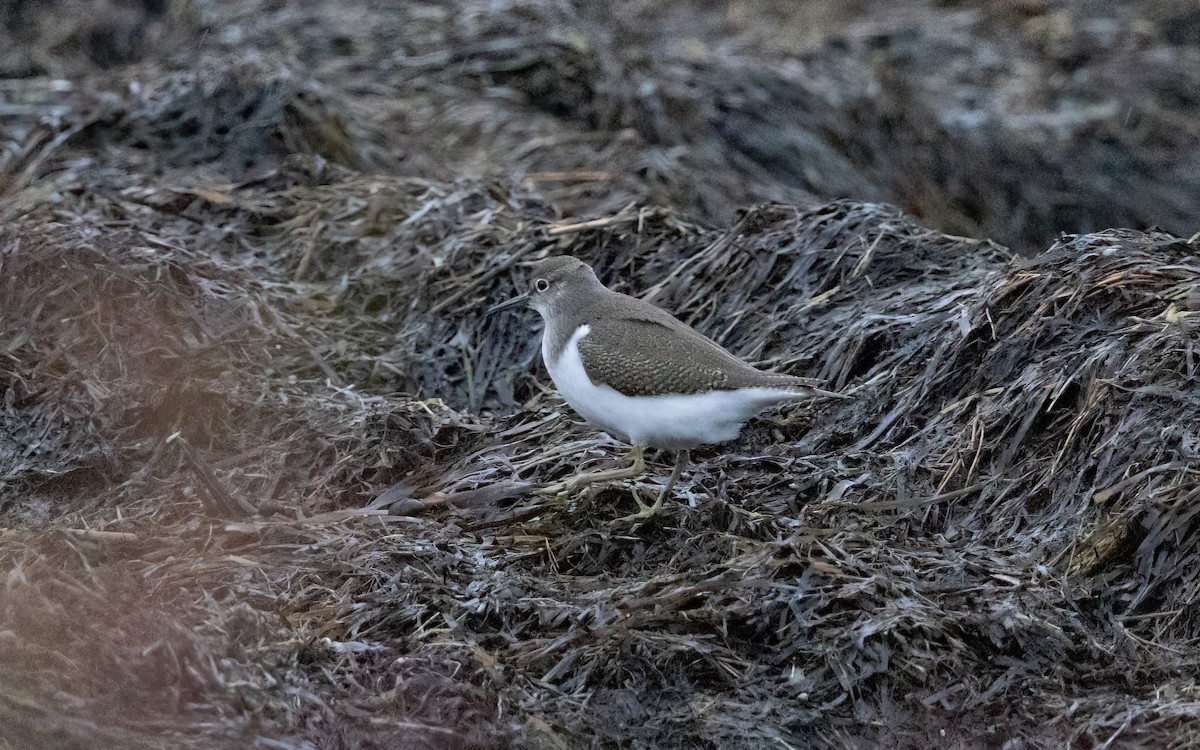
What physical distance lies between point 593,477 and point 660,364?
0.53 metres

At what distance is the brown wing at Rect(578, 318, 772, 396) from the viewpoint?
5.13m

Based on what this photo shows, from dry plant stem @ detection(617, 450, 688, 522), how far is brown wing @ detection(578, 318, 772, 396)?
1.11 ft

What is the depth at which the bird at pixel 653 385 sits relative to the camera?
16.7 ft

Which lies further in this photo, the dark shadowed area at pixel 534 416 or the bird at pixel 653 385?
the bird at pixel 653 385

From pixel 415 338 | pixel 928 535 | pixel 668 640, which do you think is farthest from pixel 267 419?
pixel 928 535

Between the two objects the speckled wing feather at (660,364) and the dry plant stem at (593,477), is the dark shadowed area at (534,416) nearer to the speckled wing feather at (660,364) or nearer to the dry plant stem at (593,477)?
the dry plant stem at (593,477)

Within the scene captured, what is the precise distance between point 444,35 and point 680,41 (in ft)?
9.35

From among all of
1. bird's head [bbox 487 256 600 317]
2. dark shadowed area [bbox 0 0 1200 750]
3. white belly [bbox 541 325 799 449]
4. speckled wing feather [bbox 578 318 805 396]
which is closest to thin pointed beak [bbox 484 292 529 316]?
bird's head [bbox 487 256 600 317]

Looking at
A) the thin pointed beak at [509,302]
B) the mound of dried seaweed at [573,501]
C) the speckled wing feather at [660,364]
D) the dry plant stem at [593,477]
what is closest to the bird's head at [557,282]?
the thin pointed beak at [509,302]

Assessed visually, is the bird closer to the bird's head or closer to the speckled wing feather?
the speckled wing feather

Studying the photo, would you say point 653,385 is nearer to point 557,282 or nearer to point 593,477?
point 593,477

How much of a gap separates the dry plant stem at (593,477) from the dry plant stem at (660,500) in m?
0.14

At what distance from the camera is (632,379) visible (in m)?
5.18

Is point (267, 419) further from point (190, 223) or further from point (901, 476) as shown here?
point (901, 476)
